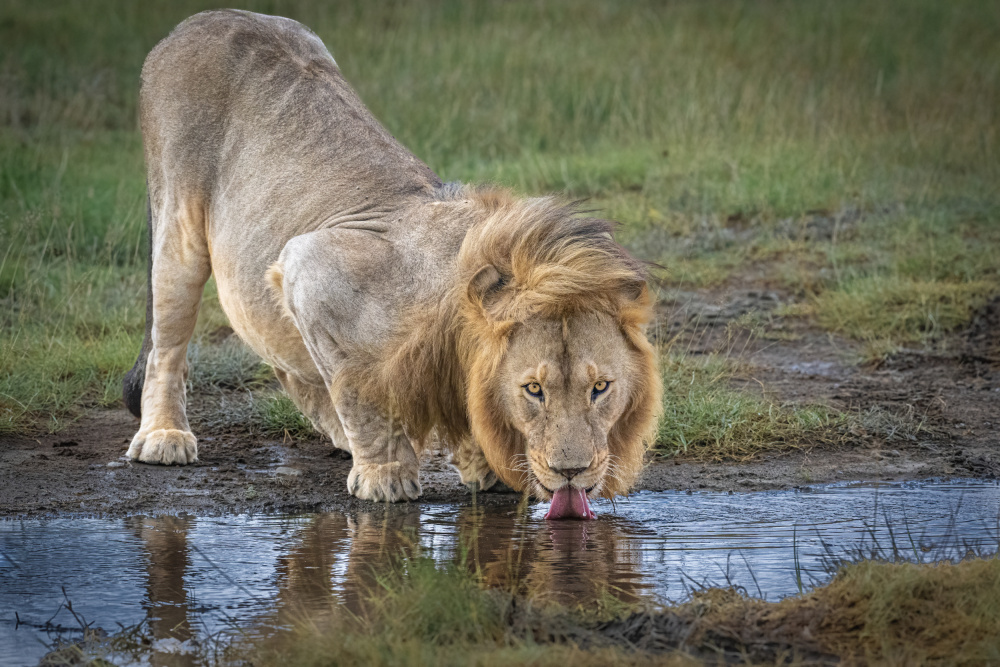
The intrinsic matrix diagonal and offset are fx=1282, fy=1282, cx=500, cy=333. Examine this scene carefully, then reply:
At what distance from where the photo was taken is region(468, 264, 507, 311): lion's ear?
4352mm

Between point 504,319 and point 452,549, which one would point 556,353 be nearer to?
point 504,319

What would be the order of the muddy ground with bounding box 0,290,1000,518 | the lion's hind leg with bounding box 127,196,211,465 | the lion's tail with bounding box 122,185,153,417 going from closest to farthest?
the muddy ground with bounding box 0,290,1000,518 → the lion's hind leg with bounding box 127,196,211,465 → the lion's tail with bounding box 122,185,153,417

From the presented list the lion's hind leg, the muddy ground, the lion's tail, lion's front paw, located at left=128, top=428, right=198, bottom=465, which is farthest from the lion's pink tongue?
the lion's tail

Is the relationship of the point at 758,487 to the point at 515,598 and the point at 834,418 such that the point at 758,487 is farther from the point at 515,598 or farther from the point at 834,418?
the point at 515,598

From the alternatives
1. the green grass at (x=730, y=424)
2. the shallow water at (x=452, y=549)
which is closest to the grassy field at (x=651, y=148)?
the green grass at (x=730, y=424)

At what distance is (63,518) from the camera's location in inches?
186

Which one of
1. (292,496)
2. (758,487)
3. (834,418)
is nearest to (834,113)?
(834,418)

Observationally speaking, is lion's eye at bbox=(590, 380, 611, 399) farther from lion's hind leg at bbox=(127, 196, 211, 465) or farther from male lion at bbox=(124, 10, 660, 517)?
lion's hind leg at bbox=(127, 196, 211, 465)

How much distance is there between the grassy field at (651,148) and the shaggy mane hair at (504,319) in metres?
1.28

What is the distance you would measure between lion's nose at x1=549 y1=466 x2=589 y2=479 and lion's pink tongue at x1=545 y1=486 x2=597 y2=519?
20 centimetres

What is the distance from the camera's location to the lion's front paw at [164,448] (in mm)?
5508

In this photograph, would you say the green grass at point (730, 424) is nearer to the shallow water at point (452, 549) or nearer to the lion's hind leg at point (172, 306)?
the shallow water at point (452, 549)

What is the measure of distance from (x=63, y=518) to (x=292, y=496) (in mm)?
858

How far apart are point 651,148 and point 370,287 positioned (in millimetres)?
6478
